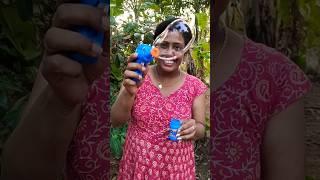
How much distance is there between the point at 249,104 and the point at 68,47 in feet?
1.05

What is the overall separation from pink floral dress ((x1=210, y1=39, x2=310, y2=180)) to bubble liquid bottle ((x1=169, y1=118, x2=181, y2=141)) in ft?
0.49

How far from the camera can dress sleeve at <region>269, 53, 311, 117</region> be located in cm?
64

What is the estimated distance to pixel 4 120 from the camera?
58 centimetres

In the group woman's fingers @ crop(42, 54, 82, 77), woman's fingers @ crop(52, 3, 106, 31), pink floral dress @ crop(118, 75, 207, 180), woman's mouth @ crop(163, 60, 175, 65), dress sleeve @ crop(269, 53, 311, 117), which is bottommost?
pink floral dress @ crop(118, 75, 207, 180)

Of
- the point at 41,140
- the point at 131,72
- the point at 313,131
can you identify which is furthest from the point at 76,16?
the point at 313,131

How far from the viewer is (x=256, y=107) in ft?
2.11

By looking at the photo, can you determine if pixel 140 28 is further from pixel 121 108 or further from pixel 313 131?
pixel 313 131

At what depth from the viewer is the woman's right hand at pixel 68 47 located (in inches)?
16.3

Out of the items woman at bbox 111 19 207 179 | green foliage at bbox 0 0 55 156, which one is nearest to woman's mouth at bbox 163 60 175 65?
woman at bbox 111 19 207 179

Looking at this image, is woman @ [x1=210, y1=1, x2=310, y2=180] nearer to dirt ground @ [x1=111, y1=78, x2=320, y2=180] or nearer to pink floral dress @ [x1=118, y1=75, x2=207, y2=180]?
dirt ground @ [x1=111, y1=78, x2=320, y2=180]

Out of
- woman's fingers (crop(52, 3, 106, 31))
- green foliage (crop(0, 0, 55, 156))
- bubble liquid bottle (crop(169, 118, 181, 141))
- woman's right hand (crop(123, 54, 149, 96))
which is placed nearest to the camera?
woman's fingers (crop(52, 3, 106, 31))

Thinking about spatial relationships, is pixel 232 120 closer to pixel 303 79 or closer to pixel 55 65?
pixel 303 79

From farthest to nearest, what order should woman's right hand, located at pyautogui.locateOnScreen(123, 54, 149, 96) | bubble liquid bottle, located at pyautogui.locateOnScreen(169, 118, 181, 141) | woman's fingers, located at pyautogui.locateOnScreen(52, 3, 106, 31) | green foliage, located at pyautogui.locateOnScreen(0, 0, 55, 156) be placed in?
bubble liquid bottle, located at pyautogui.locateOnScreen(169, 118, 181, 141)
woman's right hand, located at pyautogui.locateOnScreen(123, 54, 149, 96)
green foliage, located at pyautogui.locateOnScreen(0, 0, 55, 156)
woman's fingers, located at pyautogui.locateOnScreen(52, 3, 106, 31)

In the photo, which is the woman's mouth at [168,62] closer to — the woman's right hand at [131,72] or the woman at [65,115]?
the woman's right hand at [131,72]
